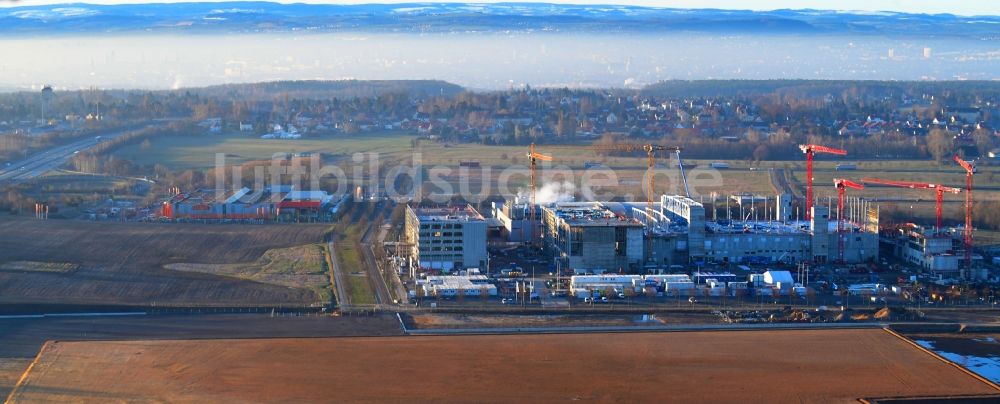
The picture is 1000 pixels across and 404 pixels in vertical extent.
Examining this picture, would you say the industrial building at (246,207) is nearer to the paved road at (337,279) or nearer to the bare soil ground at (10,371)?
the paved road at (337,279)

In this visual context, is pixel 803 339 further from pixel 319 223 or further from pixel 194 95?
pixel 194 95

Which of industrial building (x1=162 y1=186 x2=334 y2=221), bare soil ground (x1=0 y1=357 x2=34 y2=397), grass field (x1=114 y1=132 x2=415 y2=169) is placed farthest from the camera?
grass field (x1=114 y1=132 x2=415 y2=169)

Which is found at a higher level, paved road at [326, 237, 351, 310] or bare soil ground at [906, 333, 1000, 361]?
paved road at [326, 237, 351, 310]

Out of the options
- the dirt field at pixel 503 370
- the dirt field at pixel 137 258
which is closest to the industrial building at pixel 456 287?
the dirt field at pixel 137 258

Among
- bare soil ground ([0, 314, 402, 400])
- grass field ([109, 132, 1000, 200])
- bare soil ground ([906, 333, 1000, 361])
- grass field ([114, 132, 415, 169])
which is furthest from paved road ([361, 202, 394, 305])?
grass field ([114, 132, 415, 169])

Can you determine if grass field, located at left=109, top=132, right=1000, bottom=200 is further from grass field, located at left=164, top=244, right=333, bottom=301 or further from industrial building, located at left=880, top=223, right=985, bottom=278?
grass field, located at left=164, top=244, right=333, bottom=301

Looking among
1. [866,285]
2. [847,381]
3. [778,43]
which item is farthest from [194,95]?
[847,381]

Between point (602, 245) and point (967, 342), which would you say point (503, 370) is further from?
point (602, 245)

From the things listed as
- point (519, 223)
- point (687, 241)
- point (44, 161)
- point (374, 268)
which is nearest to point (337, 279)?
point (374, 268)
